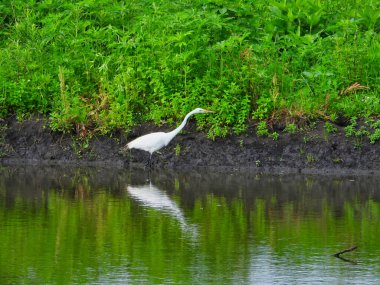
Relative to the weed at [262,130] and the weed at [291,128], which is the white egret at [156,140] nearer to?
A: the weed at [262,130]

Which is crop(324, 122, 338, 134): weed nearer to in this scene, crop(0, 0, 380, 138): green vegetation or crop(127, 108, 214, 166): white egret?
crop(0, 0, 380, 138): green vegetation

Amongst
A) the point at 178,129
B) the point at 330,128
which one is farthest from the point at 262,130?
the point at 178,129

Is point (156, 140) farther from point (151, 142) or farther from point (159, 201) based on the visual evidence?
→ point (159, 201)

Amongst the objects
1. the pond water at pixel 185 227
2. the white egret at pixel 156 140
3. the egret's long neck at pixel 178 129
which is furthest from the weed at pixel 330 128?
the egret's long neck at pixel 178 129

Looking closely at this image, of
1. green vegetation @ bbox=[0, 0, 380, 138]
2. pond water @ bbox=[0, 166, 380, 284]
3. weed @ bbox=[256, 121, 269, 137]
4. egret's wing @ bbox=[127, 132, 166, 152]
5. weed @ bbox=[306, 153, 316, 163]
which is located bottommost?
pond water @ bbox=[0, 166, 380, 284]

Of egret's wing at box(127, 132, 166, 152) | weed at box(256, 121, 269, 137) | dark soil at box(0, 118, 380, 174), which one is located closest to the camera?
dark soil at box(0, 118, 380, 174)

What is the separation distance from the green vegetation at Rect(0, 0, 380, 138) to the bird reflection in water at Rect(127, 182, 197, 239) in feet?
8.99

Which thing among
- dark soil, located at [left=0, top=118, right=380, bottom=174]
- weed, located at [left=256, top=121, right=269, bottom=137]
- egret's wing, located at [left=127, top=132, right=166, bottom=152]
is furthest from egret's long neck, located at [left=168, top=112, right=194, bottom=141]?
weed, located at [left=256, top=121, right=269, bottom=137]

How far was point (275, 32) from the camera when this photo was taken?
19984 millimetres

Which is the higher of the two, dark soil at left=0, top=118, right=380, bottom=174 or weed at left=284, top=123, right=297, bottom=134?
weed at left=284, top=123, right=297, bottom=134

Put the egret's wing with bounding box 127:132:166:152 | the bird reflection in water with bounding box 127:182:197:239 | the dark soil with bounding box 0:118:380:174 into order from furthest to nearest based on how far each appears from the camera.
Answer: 1. the egret's wing with bounding box 127:132:166:152
2. the dark soil with bounding box 0:118:380:174
3. the bird reflection in water with bounding box 127:182:197:239

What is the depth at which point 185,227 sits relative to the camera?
1271 cm

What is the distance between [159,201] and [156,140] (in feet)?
10.3

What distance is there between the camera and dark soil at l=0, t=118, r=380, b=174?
17625 mm
